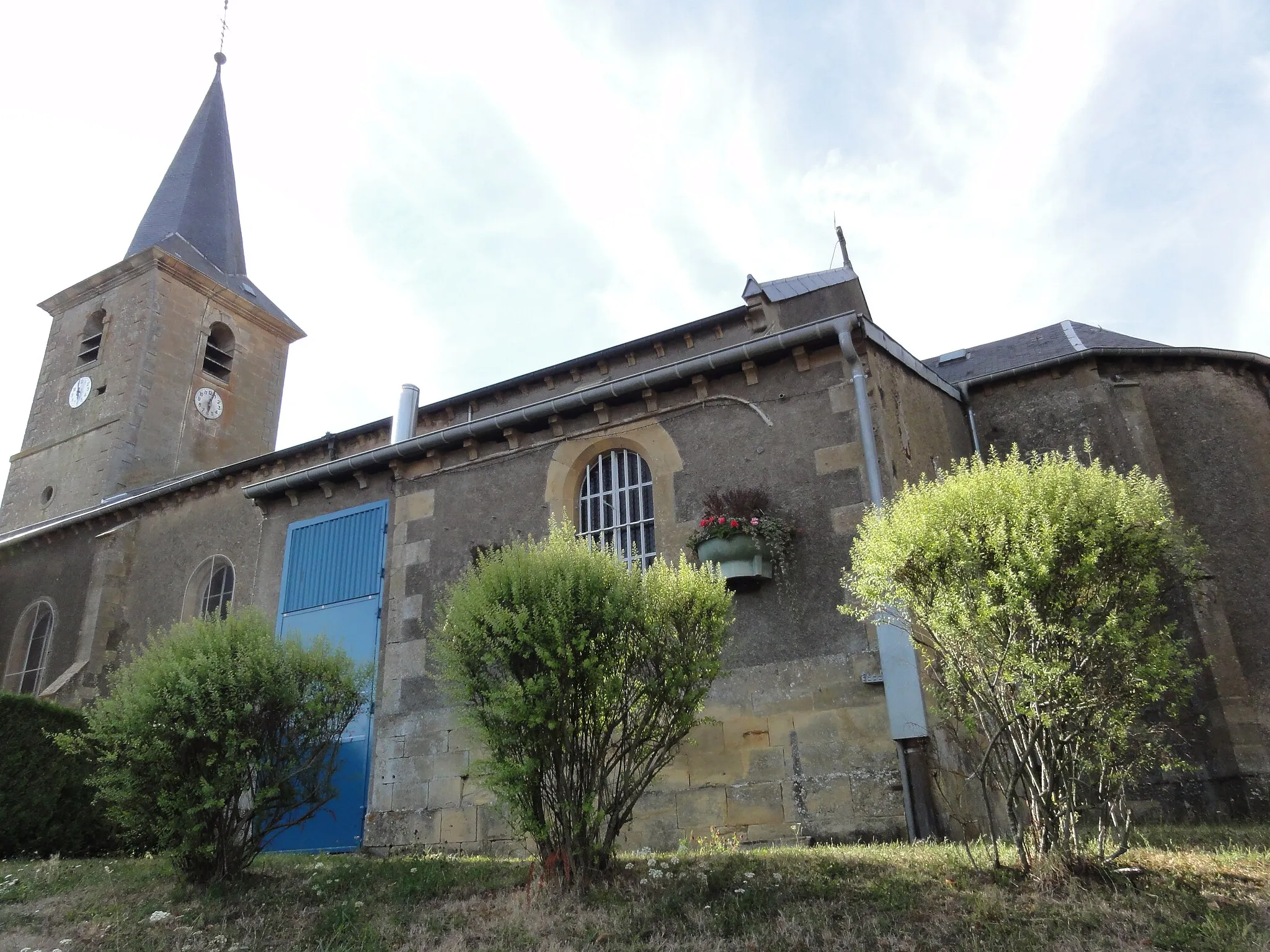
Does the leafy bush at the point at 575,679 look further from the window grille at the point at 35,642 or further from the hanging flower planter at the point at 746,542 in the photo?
the window grille at the point at 35,642

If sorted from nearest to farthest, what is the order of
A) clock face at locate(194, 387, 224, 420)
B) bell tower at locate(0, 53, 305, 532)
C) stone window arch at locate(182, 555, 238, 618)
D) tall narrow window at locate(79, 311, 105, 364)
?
stone window arch at locate(182, 555, 238, 618) → bell tower at locate(0, 53, 305, 532) → clock face at locate(194, 387, 224, 420) → tall narrow window at locate(79, 311, 105, 364)

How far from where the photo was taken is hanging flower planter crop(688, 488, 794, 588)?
8.34 m

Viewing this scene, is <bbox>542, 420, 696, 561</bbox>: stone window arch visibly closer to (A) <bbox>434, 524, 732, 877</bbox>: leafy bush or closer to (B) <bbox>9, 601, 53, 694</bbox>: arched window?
(A) <bbox>434, 524, 732, 877</bbox>: leafy bush

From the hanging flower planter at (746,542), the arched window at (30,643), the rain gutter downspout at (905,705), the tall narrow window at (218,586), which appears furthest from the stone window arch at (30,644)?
the rain gutter downspout at (905,705)

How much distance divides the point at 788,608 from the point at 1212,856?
345 centimetres

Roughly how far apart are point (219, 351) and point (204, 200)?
4950mm

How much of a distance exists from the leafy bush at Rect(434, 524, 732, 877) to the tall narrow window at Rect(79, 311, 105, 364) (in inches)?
894

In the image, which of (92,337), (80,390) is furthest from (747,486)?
(92,337)

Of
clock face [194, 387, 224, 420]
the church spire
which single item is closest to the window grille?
clock face [194, 387, 224, 420]

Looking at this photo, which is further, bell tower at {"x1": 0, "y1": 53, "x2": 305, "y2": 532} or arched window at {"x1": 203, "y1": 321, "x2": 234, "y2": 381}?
arched window at {"x1": 203, "y1": 321, "x2": 234, "y2": 381}

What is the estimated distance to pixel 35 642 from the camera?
17.9 meters

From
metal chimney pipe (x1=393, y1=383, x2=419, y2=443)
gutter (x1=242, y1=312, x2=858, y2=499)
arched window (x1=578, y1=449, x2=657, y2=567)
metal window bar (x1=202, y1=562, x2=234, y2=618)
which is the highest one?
metal chimney pipe (x1=393, y1=383, x2=419, y2=443)

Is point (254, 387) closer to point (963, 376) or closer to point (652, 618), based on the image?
point (963, 376)

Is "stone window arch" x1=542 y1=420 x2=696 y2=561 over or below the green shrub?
over
